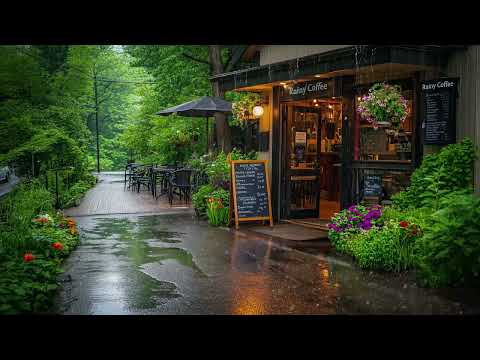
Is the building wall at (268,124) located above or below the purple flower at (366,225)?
above

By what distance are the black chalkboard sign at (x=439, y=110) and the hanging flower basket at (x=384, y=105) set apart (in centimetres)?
36

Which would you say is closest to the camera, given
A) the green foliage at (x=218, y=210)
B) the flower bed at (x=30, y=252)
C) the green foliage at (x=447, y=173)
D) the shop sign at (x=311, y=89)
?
the flower bed at (x=30, y=252)

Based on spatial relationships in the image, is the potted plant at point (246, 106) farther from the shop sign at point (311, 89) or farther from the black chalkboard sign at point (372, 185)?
the black chalkboard sign at point (372, 185)

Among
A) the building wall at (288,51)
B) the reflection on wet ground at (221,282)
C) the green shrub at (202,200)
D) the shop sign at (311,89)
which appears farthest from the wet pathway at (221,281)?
the building wall at (288,51)

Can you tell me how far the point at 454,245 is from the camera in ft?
18.2

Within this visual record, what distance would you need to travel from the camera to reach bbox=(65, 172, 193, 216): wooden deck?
1289 centimetres

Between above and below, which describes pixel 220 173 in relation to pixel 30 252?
above

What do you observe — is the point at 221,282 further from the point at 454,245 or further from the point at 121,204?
the point at 121,204

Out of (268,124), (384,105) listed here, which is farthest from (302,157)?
(384,105)

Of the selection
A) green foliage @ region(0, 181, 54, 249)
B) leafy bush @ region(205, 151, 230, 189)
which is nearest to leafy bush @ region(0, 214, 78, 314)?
green foliage @ region(0, 181, 54, 249)

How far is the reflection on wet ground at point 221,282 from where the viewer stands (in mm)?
5520

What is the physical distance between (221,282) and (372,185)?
12.8 feet

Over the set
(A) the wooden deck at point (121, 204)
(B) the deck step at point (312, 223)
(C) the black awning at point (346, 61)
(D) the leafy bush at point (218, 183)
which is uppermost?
(C) the black awning at point (346, 61)
